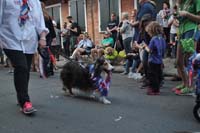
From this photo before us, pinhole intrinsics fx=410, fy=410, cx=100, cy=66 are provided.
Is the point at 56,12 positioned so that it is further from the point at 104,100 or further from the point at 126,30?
the point at 104,100

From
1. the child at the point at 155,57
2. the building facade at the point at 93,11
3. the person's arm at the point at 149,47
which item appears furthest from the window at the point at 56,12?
the child at the point at 155,57

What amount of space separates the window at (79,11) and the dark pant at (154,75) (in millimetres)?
12566

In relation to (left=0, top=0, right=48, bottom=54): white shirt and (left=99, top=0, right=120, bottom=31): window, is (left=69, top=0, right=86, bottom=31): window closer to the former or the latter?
(left=99, top=0, right=120, bottom=31): window

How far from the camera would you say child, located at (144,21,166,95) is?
7.65 meters

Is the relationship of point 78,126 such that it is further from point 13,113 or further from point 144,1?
point 144,1

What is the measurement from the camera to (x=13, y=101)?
7.02 meters

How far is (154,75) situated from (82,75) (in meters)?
1.46

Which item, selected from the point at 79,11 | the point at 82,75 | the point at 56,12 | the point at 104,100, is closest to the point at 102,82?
the point at 104,100

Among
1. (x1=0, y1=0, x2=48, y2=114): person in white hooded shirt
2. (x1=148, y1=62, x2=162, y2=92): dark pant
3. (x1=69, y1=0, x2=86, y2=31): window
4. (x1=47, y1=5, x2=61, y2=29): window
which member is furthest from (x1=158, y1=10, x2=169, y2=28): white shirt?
(x1=47, y1=5, x2=61, y2=29): window

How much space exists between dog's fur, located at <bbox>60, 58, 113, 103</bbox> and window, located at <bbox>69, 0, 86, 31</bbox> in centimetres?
1278

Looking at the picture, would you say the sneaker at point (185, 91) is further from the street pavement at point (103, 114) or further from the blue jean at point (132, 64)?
the blue jean at point (132, 64)

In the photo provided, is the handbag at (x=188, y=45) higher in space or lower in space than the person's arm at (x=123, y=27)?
lower

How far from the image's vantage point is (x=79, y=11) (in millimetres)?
20484

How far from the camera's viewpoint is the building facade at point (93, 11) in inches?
677
